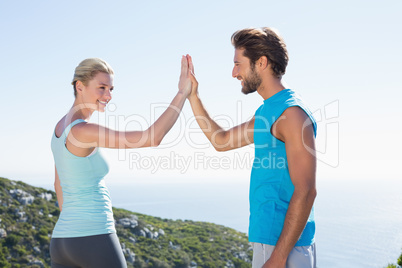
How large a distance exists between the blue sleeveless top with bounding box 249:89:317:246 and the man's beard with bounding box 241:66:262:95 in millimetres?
305

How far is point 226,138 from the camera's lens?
131 inches

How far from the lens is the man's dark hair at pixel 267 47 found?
252 cm

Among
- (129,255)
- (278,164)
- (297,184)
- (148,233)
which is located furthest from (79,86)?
(148,233)

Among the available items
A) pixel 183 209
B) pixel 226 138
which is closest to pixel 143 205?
pixel 183 209

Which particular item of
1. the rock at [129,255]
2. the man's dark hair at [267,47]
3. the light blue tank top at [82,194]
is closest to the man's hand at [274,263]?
the light blue tank top at [82,194]

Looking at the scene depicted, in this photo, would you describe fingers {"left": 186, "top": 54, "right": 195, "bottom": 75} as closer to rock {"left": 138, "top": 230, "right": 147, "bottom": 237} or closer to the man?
the man

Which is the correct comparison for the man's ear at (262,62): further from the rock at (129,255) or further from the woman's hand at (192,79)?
the rock at (129,255)

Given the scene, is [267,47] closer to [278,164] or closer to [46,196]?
[278,164]

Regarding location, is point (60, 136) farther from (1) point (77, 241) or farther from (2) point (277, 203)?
(2) point (277, 203)

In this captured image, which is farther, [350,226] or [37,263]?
[350,226]

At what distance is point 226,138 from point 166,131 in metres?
0.84

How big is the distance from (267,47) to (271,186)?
0.91m

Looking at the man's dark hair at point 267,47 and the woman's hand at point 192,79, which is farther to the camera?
the woman's hand at point 192,79

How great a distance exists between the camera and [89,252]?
7.81 ft
